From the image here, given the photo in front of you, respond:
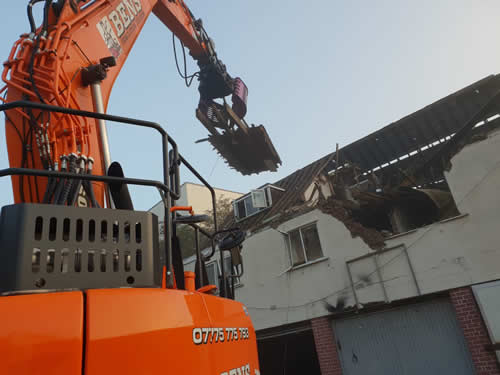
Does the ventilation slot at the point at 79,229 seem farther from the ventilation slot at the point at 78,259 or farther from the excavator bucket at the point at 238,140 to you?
the excavator bucket at the point at 238,140

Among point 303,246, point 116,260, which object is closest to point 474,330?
point 303,246

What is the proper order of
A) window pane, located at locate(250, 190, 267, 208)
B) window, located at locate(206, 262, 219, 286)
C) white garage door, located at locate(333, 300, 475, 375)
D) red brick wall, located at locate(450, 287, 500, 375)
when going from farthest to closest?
1. window pane, located at locate(250, 190, 267, 208)
2. window, located at locate(206, 262, 219, 286)
3. white garage door, located at locate(333, 300, 475, 375)
4. red brick wall, located at locate(450, 287, 500, 375)

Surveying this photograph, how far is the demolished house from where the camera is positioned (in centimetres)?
1090

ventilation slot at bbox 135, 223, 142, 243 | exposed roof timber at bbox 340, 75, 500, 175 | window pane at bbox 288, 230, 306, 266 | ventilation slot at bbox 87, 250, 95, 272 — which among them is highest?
exposed roof timber at bbox 340, 75, 500, 175

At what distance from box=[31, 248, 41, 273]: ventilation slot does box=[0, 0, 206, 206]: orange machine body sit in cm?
118

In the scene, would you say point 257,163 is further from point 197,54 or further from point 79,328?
point 79,328

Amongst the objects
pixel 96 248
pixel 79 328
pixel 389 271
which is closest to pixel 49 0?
pixel 96 248

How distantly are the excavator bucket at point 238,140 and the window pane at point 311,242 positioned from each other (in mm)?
6356

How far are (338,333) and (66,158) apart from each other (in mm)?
12410

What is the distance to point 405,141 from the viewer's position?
17.0 meters

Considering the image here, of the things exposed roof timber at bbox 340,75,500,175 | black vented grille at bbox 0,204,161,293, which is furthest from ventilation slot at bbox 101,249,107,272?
exposed roof timber at bbox 340,75,500,175

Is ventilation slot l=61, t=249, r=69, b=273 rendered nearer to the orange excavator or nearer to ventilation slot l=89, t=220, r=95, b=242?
the orange excavator

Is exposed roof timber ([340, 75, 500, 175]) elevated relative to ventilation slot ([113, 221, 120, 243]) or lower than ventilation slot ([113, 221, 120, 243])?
elevated

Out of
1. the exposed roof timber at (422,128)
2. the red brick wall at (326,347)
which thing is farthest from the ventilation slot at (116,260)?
the exposed roof timber at (422,128)
